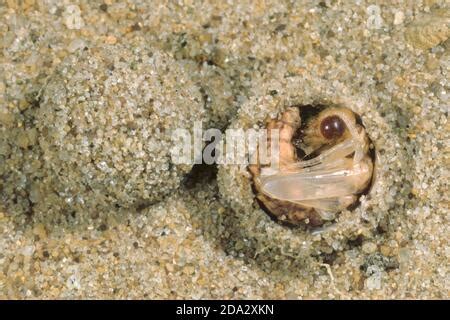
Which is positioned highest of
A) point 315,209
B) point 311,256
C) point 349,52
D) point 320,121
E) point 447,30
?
point 447,30

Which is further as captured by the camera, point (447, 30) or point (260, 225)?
point (447, 30)

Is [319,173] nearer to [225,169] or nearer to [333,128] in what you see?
[333,128]

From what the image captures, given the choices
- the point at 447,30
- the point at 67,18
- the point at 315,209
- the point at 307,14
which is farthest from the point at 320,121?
the point at 67,18

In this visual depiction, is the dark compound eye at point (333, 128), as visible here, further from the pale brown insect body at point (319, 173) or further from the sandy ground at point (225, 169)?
the sandy ground at point (225, 169)

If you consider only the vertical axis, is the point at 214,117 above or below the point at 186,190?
above

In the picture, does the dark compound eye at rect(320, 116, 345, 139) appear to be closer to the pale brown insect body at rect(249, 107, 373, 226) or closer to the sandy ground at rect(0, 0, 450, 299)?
the pale brown insect body at rect(249, 107, 373, 226)

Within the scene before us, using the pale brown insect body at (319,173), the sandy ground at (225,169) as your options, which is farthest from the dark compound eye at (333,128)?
the sandy ground at (225,169)

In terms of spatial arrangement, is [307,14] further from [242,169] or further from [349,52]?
[242,169]

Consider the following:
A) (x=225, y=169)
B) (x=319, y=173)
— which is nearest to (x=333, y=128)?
(x=319, y=173)
